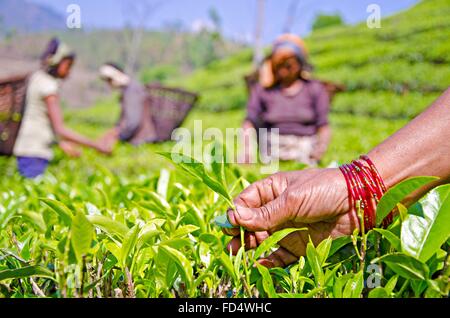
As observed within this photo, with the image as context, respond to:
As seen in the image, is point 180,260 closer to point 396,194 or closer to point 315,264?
point 315,264

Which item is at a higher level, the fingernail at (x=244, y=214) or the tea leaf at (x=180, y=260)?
the fingernail at (x=244, y=214)

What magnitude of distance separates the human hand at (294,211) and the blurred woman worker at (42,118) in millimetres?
3343

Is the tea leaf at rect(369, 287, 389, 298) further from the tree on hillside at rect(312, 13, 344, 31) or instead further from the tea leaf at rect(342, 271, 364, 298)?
the tree on hillside at rect(312, 13, 344, 31)

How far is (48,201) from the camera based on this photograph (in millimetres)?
835

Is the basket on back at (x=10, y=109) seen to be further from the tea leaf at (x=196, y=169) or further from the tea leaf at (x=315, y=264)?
the tea leaf at (x=315, y=264)

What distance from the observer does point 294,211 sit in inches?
36.9

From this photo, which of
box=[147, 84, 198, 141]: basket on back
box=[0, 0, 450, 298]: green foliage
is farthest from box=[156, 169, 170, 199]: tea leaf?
box=[147, 84, 198, 141]: basket on back

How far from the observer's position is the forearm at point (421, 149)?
0.91 m

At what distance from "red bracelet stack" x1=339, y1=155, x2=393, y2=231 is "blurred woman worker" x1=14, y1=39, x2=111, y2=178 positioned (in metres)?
3.49

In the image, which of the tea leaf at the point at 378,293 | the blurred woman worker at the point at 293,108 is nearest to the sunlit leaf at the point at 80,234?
the tea leaf at the point at 378,293

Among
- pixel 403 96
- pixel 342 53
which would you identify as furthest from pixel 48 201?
pixel 342 53

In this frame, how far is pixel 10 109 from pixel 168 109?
341 cm

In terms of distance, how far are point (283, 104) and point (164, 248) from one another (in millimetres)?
3258

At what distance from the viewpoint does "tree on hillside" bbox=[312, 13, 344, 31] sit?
4106 centimetres
